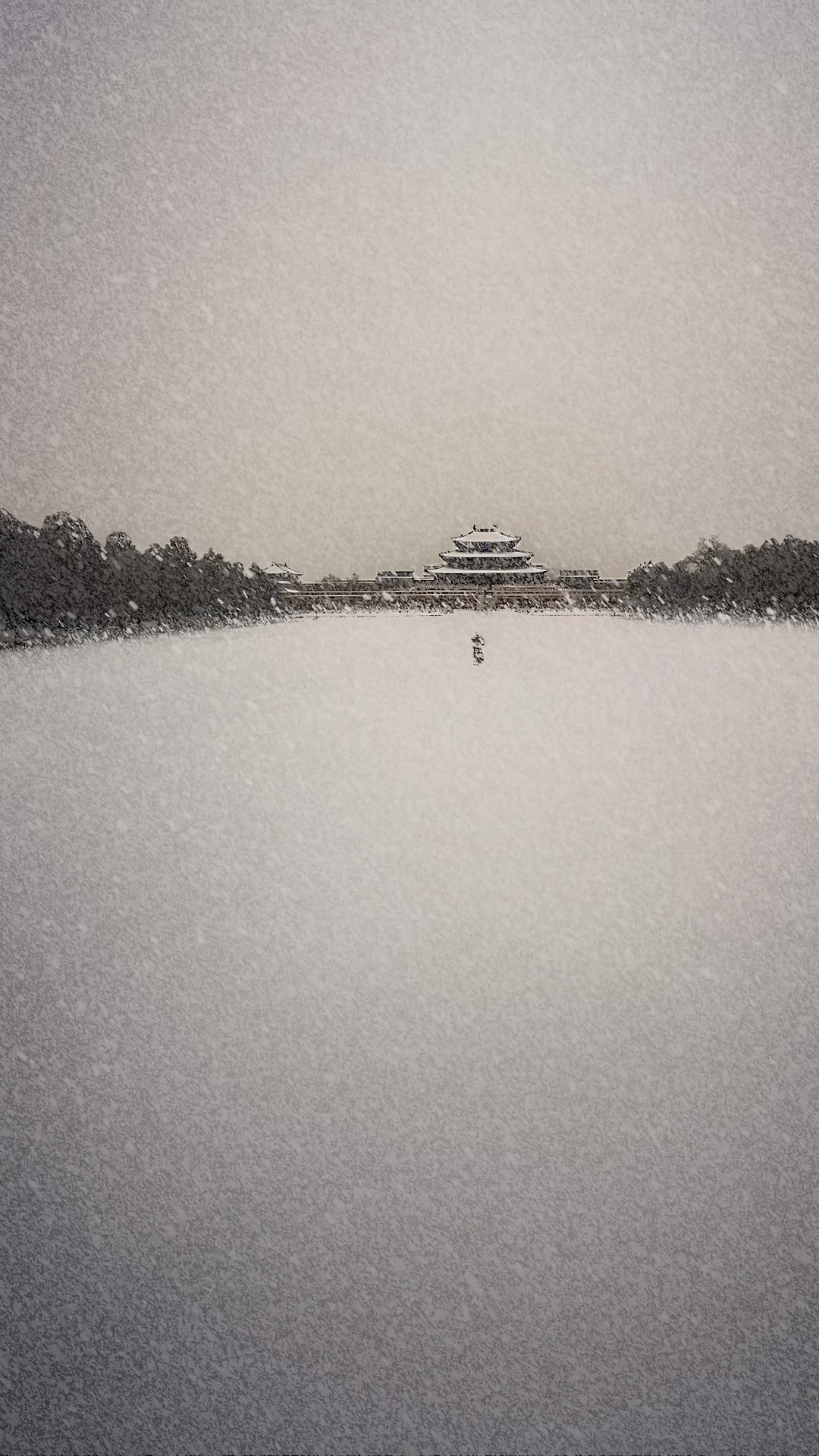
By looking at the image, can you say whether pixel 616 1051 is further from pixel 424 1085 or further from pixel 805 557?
pixel 805 557

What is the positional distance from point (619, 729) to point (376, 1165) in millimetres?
6715

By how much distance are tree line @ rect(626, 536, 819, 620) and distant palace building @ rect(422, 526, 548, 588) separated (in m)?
3.64

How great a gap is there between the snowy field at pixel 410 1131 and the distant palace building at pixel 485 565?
100 ft

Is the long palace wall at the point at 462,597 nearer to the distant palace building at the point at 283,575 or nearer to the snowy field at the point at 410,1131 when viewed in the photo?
the distant palace building at the point at 283,575

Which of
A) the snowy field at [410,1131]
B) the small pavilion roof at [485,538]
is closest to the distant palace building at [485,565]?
the small pavilion roof at [485,538]

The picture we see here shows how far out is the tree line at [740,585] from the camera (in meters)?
31.3

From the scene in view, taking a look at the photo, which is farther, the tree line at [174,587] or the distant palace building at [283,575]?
the distant palace building at [283,575]

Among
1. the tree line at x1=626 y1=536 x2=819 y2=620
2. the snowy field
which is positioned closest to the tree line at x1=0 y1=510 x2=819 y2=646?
the tree line at x1=626 y1=536 x2=819 y2=620

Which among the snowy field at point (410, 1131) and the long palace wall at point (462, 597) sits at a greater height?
the long palace wall at point (462, 597)

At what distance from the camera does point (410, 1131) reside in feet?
6.73

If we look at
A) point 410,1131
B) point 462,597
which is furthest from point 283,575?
point 410,1131

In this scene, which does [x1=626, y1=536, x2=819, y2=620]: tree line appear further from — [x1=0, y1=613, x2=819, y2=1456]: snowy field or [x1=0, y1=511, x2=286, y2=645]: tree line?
[x1=0, y1=613, x2=819, y2=1456]: snowy field

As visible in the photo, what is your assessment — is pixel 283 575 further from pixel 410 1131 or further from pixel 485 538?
pixel 410 1131

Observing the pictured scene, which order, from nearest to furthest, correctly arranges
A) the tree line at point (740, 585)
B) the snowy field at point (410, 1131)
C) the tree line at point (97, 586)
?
the snowy field at point (410, 1131) < the tree line at point (97, 586) < the tree line at point (740, 585)
